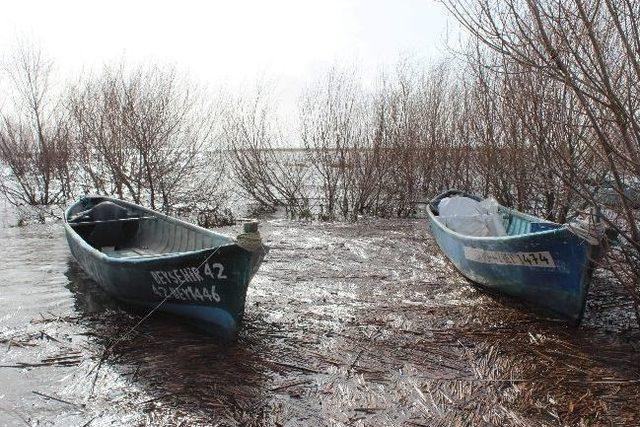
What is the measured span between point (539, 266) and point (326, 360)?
2633 mm

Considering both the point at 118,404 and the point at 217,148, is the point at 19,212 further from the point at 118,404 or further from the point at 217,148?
the point at 118,404

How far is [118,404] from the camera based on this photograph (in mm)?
4074

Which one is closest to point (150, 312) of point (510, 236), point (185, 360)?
point (185, 360)

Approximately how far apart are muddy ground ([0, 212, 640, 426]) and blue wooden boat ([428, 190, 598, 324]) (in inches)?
9.0

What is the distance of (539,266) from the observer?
5.79 m

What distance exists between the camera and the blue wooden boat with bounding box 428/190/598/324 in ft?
17.7

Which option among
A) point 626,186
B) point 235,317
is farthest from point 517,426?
point 235,317

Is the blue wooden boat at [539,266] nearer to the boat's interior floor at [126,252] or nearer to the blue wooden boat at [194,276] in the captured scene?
the blue wooden boat at [194,276]

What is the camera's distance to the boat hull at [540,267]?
5.40 metres

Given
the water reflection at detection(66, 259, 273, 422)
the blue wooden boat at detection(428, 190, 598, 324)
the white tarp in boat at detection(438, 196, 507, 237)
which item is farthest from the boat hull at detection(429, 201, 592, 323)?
the water reflection at detection(66, 259, 273, 422)

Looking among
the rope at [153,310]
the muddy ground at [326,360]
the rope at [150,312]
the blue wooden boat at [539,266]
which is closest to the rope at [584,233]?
the blue wooden boat at [539,266]

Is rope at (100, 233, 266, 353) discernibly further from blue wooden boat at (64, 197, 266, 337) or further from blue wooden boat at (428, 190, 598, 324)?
blue wooden boat at (428, 190, 598, 324)

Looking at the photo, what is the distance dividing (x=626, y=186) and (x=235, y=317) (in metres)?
3.64

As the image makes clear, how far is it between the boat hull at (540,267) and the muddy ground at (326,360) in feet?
0.74
